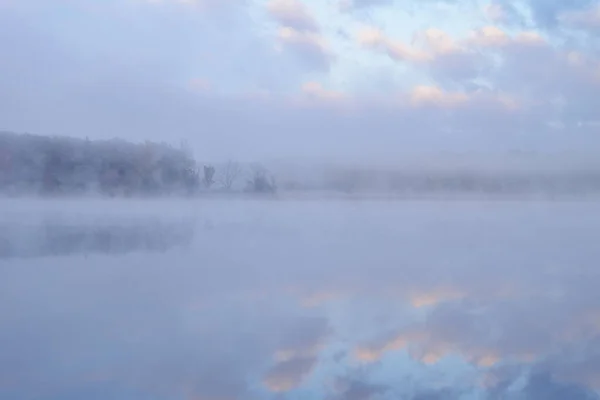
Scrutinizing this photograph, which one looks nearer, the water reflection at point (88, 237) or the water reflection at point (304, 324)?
the water reflection at point (304, 324)

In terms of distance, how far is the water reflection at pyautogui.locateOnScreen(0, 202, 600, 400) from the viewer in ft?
21.6

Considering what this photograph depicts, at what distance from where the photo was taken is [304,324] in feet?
30.0

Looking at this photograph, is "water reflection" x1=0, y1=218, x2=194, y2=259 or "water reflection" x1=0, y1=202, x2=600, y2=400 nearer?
"water reflection" x1=0, y1=202, x2=600, y2=400

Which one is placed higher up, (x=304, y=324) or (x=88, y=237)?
(x=88, y=237)

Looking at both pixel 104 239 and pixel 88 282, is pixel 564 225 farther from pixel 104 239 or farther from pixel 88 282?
pixel 88 282

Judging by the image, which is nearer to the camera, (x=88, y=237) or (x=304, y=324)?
(x=304, y=324)

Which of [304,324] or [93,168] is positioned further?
[93,168]

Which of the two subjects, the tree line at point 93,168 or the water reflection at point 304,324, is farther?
the tree line at point 93,168

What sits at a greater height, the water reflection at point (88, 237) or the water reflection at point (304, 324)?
the water reflection at point (88, 237)

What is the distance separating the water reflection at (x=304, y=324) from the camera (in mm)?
6582

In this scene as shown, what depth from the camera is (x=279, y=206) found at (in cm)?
3331

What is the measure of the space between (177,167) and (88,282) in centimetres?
1575

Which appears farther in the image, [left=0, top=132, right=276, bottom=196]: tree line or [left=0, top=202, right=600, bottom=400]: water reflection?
[left=0, top=132, right=276, bottom=196]: tree line

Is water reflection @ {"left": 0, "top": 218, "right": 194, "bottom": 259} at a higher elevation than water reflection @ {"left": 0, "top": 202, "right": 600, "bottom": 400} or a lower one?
higher
